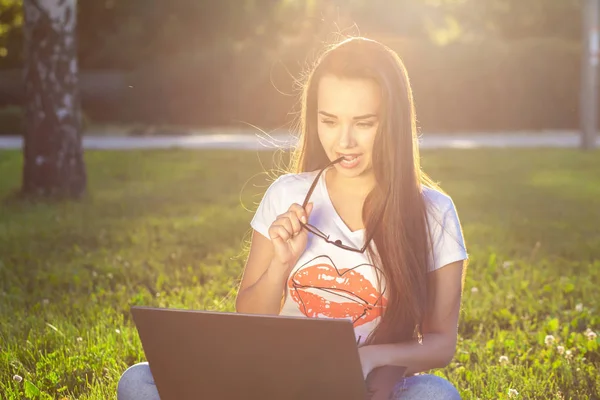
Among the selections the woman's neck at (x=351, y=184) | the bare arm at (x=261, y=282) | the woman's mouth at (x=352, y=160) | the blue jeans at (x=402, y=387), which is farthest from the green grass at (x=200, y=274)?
the woman's mouth at (x=352, y=160)

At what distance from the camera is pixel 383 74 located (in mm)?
3070

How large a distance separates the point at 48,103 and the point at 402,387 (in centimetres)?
740

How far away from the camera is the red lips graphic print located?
3139mm

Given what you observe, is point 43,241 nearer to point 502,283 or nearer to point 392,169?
point 502,283

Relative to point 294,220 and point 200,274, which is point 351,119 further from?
point 200,274

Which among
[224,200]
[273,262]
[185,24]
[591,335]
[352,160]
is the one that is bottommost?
[224,200]

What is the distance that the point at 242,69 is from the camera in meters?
22.4

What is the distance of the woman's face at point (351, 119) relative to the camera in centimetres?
309

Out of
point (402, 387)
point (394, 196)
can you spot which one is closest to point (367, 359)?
point (402, 387)

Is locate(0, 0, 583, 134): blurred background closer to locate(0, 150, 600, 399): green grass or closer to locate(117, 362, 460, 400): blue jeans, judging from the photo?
locate(0, 150, 600, 399): green grass

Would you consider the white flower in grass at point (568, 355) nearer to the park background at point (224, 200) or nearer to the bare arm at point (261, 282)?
the park background at point (224, 200)

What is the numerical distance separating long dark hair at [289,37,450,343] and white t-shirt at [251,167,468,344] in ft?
0.12

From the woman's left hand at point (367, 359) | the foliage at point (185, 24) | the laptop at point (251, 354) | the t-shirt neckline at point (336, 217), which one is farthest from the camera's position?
the foliage at point (185, 24)

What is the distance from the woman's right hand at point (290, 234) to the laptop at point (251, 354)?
1.52 ft
